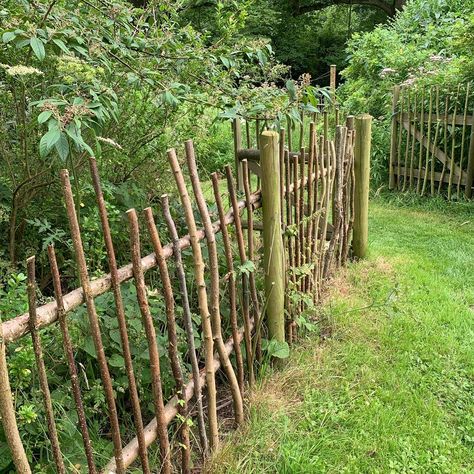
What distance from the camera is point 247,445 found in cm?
229

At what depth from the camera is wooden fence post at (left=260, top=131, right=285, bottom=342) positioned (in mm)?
2500

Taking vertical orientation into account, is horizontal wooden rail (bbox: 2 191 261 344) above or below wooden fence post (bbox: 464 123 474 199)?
above

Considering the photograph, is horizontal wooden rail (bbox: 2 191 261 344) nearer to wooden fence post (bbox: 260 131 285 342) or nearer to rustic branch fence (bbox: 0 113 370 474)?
rustic branch fence (bbox: 0 113 370 474)

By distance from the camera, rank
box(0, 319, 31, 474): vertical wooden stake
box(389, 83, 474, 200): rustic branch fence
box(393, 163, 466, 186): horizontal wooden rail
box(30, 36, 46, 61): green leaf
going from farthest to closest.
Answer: box(393, 163, 466, 186): horizontal wooden rail → box(389, 83, 474, 200): rustic branch fence → box(30, 36, 46, 61): green leaf → box(0, 319, 31, 474): vertical wooden stake

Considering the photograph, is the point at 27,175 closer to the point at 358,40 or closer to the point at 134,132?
the point at 134,132

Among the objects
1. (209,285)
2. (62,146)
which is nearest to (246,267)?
(209,285)

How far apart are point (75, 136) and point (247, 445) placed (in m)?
1.59

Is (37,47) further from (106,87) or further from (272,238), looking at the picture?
(272,238)

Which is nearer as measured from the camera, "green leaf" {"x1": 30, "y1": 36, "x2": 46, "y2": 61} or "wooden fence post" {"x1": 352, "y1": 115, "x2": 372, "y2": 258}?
"green leaf" {"x1": 30, "y1": 36, "x2": 46, "y2": 61}

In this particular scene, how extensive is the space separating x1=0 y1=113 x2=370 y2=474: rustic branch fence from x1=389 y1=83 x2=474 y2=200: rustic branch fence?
2.92 m

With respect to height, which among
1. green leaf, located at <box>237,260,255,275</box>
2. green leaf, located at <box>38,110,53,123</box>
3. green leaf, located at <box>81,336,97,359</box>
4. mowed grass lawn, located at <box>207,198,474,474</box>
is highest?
green leaf, located at <box>38,110,53,123</box>

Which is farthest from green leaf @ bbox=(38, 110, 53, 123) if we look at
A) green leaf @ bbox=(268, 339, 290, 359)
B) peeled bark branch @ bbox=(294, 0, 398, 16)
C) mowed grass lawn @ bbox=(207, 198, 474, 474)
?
peeled bark branch @ bbox=(294, 0, 398, 16)

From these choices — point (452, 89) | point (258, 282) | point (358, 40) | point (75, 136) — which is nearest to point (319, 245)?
point (258, 282)

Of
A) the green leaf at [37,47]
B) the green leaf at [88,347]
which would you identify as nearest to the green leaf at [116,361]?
the green leaf at [88,347]
